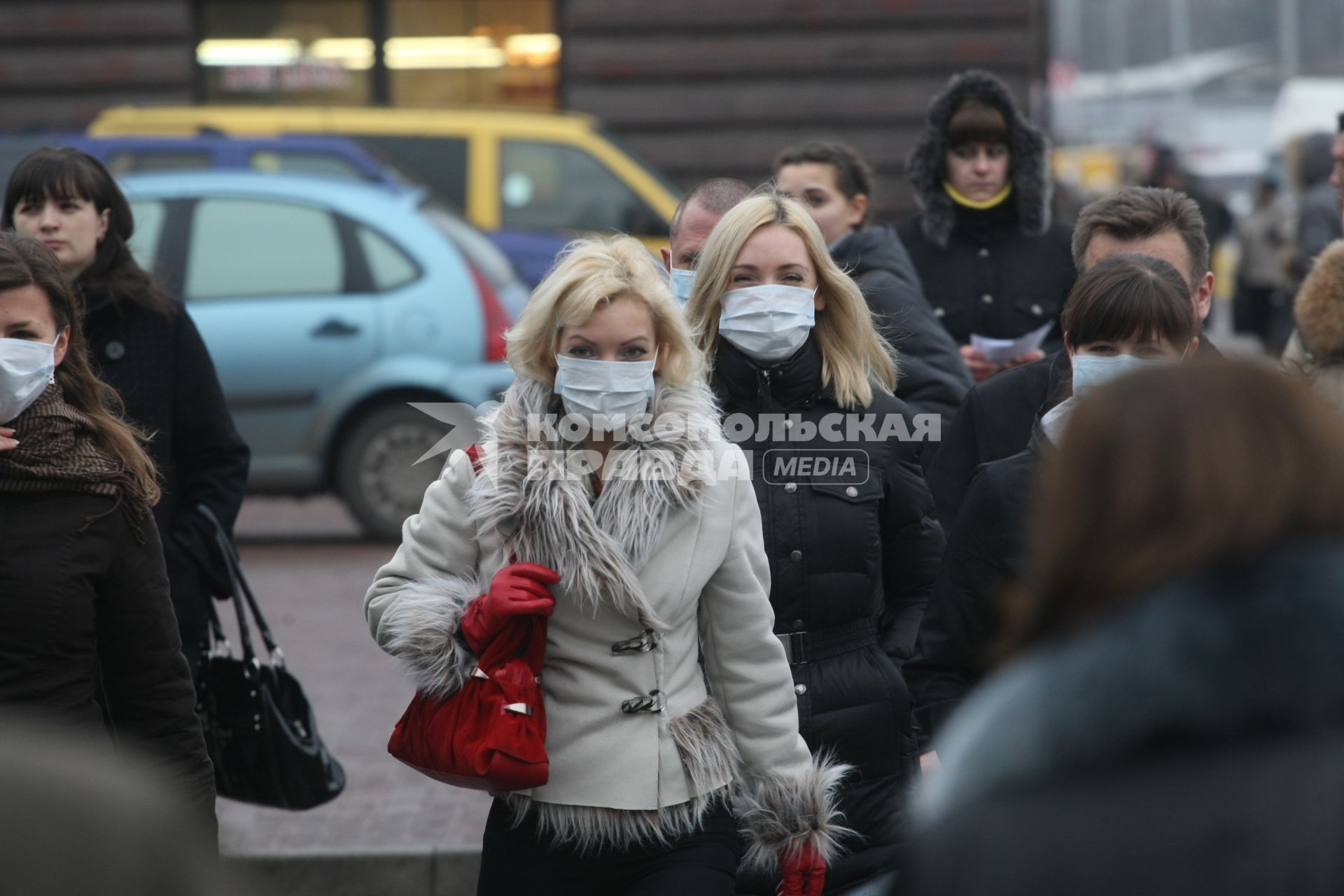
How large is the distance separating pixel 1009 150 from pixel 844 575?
2588 millimetres

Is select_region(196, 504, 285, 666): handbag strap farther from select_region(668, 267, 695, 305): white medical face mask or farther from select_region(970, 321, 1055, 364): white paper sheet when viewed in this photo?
select_region(970, 321, 1055, 364): white paper sheet

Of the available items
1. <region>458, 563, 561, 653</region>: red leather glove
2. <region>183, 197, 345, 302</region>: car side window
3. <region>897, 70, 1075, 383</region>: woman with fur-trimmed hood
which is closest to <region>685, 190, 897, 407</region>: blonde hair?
<region>458, 563, 561, 653</region>: red leather glove

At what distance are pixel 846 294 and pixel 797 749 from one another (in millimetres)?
1051

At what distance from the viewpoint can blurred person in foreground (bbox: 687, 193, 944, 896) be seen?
353 cm

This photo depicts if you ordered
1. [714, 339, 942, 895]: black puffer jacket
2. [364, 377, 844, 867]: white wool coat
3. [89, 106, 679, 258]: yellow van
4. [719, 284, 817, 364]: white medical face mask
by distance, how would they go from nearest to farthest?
1. [364, 377, 844, 867]: white wool coat
2. [714, 339, 942, 895]: black puffer jacket
3. [719, 284, 817, 364]: white medical face mask
4. [89, 106, 679, 258]: yellow van

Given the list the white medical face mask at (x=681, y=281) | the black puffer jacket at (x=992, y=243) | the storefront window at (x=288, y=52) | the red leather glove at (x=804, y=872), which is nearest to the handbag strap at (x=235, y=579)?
the white medical face mask at (x=681, y=281)

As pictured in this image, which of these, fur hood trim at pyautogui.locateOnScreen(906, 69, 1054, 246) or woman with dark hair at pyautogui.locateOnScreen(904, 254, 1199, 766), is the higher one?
fur hood trim at pyautogui.locateOnScreen(906, 69, 1054, 246)

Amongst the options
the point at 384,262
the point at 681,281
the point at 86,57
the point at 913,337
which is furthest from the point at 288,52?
the point at 681,281

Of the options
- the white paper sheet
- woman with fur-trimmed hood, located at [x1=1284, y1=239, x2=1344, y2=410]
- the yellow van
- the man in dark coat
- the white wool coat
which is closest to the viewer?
the white wool coat

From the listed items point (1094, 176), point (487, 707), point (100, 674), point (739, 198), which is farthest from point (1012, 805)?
point (1094, 176)

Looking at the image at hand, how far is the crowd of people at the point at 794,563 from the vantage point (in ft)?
4.94

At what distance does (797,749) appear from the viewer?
10.7 feet

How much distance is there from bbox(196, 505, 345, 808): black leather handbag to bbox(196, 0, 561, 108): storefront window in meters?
11.8

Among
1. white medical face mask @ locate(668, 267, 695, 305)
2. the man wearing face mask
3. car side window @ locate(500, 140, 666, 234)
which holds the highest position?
car side window @ locate(500, 140, 666, 234)
